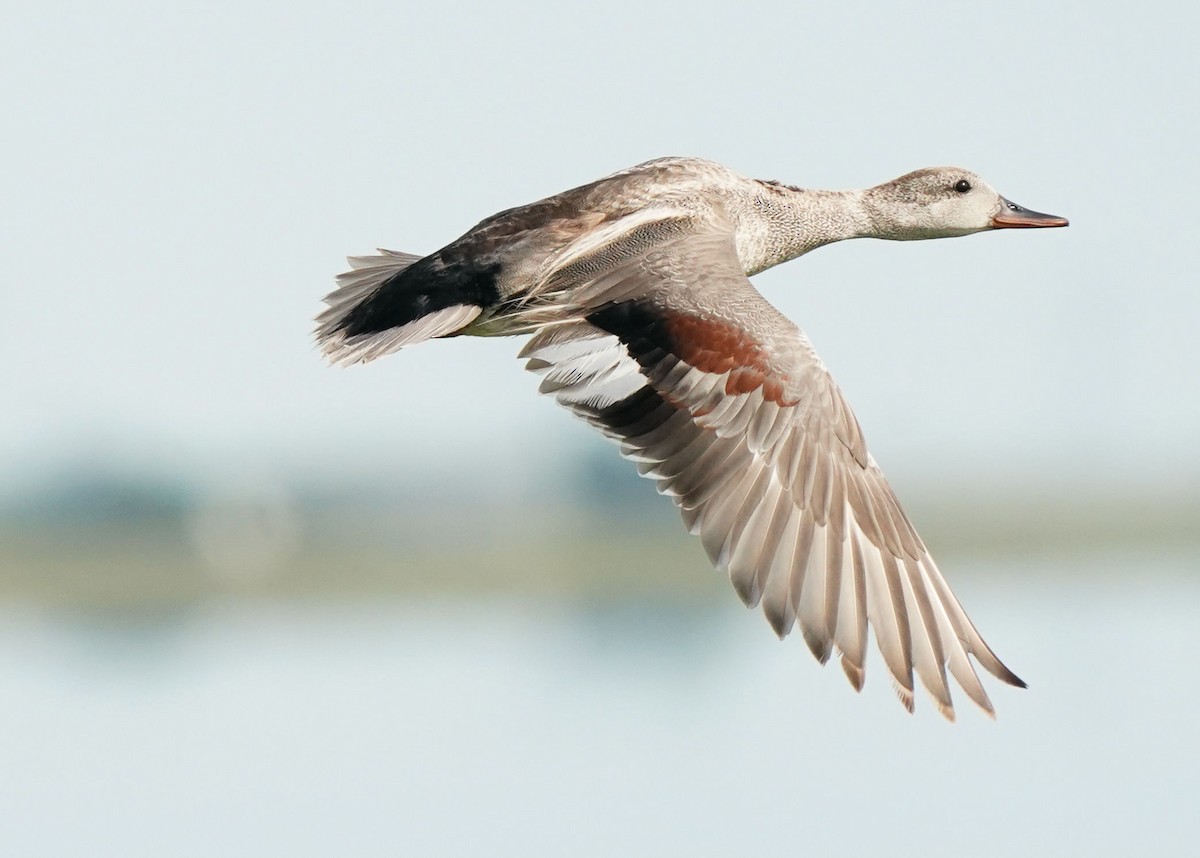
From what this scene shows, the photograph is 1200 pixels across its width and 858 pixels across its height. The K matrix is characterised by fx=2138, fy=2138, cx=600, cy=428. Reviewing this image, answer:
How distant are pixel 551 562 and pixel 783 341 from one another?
38.7 metres

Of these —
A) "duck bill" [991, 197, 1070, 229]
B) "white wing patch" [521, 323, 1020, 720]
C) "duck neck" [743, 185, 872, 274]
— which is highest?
"duck neck" [743, 185, 872, 274]

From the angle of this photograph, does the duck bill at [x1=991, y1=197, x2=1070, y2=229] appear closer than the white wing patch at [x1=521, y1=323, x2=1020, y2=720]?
No

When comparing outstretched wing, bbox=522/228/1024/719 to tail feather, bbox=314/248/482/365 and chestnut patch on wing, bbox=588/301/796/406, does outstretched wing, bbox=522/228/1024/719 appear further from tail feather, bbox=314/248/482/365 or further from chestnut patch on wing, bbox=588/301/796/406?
tail feather, bbox=314/248/482/365

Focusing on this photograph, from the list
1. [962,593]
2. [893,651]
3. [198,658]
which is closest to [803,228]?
[893,651]

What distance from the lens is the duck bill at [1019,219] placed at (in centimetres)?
1081

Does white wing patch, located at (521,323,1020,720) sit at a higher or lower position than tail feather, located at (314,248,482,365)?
lower

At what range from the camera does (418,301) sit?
9477 mm

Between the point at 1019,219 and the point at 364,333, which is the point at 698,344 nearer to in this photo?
the point at 364,333

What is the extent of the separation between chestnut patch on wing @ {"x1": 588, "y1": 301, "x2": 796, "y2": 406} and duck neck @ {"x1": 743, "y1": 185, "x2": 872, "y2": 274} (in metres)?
1.48

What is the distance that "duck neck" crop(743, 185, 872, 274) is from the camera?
32.9ft

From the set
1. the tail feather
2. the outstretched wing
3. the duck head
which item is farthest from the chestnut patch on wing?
the duck head

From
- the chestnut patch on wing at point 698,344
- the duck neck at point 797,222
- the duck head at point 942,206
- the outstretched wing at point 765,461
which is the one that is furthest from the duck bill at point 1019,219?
the chestnut patch on wing at point 698,344

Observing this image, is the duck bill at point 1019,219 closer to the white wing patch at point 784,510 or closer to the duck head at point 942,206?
→ the duck head at point 942,206

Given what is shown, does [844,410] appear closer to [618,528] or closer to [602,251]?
[602,251]
